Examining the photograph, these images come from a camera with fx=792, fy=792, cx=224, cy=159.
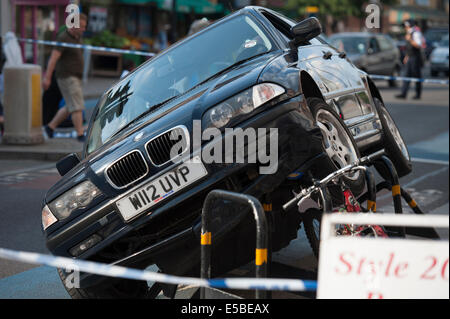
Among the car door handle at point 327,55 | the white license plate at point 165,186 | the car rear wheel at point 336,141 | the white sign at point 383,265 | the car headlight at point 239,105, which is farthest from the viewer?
the car door handle at point 327,55

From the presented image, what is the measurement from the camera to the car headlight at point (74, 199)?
14.8 ft

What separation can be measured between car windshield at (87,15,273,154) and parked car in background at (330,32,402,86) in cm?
1761

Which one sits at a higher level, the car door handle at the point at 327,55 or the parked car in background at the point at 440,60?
the car door handle at the point at 327,55

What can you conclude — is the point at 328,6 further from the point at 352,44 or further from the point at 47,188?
the point at 47,188

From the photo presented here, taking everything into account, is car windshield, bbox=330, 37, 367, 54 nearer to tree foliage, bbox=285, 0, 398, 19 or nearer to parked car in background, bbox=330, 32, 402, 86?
parked car in background, bbox=330, 32, 402, 86

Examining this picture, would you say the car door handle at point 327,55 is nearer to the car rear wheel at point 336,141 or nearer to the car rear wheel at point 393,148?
the car rear wheel at point 393,148

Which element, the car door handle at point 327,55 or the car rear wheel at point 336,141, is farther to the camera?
the car door handle at point 327,55

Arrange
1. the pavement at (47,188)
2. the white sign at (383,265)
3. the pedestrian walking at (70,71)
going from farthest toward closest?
the pedestrian walking at (70,71) < the pavement at (47,188) < the white sign at (383,265)

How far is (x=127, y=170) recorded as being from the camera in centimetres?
449

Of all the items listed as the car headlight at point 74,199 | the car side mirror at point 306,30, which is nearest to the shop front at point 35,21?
the car side mirror at point 306,30

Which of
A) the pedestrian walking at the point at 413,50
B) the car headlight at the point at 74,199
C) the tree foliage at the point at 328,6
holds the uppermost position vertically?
the car headlight at the point at 74,199

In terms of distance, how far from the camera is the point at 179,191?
171 inches

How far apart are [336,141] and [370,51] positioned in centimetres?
1902

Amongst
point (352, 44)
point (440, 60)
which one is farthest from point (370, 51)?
point (440, 60)
